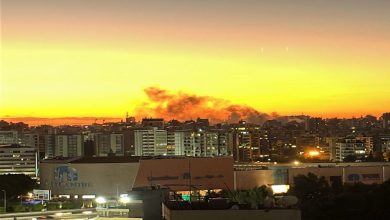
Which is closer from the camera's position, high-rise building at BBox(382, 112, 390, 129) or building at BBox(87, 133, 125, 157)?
building at BBox(87, 133, 125, 157)

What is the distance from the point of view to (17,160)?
115ft

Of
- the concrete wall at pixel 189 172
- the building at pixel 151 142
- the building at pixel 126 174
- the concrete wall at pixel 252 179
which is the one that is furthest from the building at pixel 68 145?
the concrete wall at pixel 252 179

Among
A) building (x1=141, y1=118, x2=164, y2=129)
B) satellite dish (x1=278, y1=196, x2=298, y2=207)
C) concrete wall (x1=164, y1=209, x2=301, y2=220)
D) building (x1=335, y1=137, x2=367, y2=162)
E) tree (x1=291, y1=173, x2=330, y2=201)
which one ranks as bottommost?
tree (x1=291, y1=173, x2=330, y2=201)

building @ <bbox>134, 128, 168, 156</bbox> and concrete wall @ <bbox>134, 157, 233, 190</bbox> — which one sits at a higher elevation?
building @ <bbox>134, 128, 168, 156</bbox>

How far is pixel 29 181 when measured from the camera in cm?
2198

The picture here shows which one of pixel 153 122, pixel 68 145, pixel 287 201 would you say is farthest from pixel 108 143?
pixel 287 201

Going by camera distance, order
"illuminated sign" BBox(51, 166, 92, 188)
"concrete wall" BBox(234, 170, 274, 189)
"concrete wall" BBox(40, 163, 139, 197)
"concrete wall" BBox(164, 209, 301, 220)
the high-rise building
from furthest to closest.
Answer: the high-rise building
"illuminated sign" BBox(51, 166, 92, 188)
"concrete wall" BBox(40, 163, 139, 197)
"concrete wall" BBox(234, 170, 274, 189)
"concrete wall" BBox(164, 209, 301, 220)

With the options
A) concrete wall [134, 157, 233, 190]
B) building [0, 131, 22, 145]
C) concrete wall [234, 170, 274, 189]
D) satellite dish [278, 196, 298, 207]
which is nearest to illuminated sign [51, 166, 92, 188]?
concrete wall [134, 157, 233, 190]

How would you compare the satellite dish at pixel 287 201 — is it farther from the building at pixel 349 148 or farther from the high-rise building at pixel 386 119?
the high-rise building at pixel 386 119

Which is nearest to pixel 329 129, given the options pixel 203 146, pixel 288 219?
pixel 203 146

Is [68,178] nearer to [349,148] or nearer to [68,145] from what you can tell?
[349,148]

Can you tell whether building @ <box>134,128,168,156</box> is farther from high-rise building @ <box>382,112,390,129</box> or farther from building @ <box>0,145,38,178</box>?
high-rise building @ <box>382,112,390,129</box>

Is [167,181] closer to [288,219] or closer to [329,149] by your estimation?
[288,219]

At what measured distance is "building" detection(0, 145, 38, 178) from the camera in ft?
114
